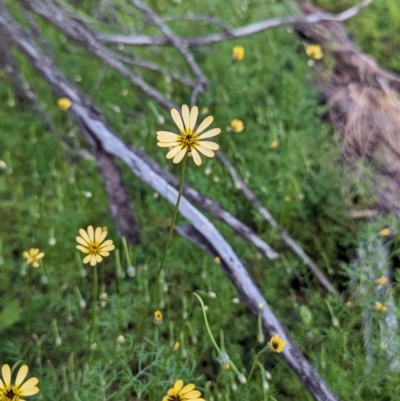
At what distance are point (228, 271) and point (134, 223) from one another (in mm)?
589

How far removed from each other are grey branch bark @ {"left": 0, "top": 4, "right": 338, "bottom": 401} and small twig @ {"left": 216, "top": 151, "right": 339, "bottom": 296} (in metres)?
0.41

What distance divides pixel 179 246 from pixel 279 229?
0.40 meters

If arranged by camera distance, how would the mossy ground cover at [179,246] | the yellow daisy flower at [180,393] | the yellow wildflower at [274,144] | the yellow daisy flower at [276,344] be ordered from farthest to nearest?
1. the yellow wildflower at [274,144]
2. the mossy ground cover at [179,246]
3. the yellow daisy flower at [276,344]
4. the yellow daisy flower at [180,393]

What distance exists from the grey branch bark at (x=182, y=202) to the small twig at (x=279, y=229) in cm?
41

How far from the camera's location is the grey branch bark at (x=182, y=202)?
1385mm

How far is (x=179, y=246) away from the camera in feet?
6.69

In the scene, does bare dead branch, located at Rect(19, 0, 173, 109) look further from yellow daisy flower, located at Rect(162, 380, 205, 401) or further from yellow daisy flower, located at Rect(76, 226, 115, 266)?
yellow daisy flower, located at Rect(162, 380, 205, 401)

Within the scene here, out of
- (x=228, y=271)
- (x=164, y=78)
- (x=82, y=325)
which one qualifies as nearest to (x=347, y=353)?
(x=228, y=271)

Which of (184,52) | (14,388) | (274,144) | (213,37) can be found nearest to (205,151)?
(14,388)

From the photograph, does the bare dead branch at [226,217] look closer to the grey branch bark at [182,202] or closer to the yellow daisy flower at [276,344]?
the grey branch bark at [182,202]

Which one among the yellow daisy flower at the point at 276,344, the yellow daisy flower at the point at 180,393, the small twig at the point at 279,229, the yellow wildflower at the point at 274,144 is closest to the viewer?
the yellow daisy flower at the point at 180,393

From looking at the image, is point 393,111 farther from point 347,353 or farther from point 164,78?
point 347,353

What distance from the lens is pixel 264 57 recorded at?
9.38ft

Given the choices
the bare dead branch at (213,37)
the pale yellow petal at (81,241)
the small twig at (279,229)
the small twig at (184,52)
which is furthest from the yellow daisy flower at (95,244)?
the bare dead branch at (213,37)
